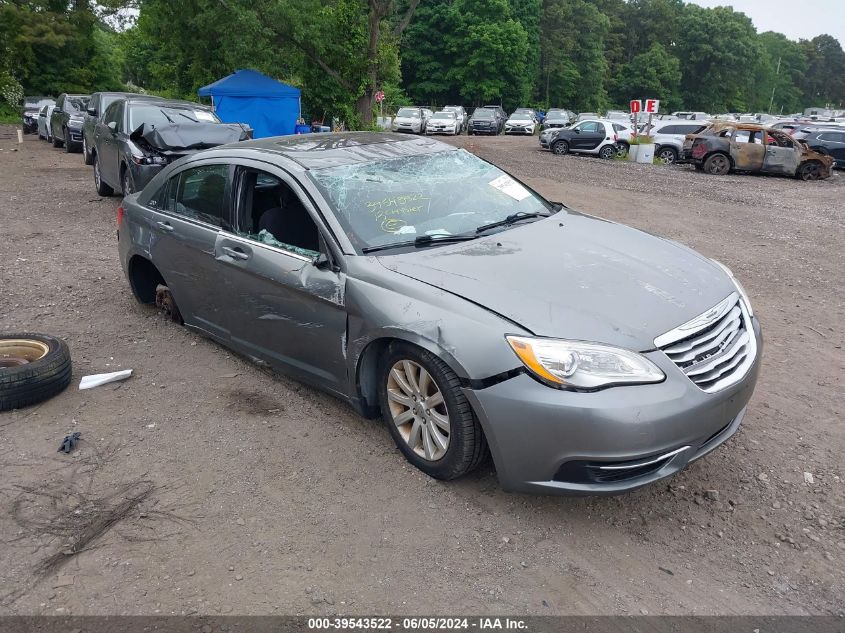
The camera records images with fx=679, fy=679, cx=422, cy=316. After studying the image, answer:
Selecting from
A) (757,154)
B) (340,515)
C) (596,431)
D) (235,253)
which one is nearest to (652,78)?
(757,154)

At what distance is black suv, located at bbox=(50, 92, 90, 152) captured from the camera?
19.1 metres

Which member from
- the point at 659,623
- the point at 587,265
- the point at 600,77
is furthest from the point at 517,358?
the point at 600,77

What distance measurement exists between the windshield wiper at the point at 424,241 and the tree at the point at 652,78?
78932mm

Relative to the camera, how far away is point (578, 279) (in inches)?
130

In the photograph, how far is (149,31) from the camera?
94.8 ft

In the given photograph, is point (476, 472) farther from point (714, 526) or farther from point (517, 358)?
point (714, 526)

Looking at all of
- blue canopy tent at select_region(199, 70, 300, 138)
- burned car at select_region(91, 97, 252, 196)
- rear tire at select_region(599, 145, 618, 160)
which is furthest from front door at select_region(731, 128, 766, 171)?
burned car at select_region(91, 97, 252, 196)

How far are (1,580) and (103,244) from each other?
656cm

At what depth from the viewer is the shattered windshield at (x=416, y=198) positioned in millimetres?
3791

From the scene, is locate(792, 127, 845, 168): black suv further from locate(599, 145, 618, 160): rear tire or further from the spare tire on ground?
the spare tire on ground

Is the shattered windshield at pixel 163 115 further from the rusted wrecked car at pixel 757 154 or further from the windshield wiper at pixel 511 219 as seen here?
the rusted wrecked car at pixel 757 154

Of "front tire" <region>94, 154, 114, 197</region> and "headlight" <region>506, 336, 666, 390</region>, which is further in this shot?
"front tire" <region>94, 154, 114, 197</region>

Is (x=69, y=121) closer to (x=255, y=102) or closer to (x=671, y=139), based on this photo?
(x=255, y=102)

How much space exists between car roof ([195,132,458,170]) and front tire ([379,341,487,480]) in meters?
1.43
